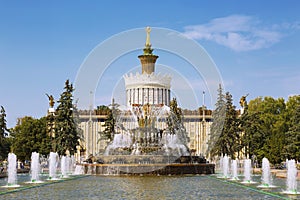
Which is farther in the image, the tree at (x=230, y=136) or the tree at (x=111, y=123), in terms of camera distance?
the tree at (x=111, y=123)

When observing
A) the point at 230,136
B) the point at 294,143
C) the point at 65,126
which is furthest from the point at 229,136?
the point at 65,126

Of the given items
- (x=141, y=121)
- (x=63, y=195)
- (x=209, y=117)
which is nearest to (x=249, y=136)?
(x=141, y=121)

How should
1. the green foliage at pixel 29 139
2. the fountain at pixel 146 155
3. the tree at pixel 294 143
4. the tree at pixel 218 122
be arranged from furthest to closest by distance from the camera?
1. the green foliage at pixel 29 139
2. the tree at pixel 218 122
3. the tree at pixel 294 143
4. the fountain at pixel 146 155

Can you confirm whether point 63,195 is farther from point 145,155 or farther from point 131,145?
point 131,145

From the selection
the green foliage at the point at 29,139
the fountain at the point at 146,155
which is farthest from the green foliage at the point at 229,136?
the green foliage at the point at 29,139

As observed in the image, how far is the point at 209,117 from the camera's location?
222ft

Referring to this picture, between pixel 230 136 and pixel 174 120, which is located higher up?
pixel 174 120

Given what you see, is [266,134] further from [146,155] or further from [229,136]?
[146,155]

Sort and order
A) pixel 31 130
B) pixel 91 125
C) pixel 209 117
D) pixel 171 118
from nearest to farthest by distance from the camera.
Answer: pixel 31 130 < pixel 171 118 < pixel 91 125 < pixel 209 117

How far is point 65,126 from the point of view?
39.5 metres

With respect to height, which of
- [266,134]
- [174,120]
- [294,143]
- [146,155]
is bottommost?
[146,155]

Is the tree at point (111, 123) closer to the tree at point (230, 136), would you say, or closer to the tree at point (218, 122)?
the tree at point (218, 122)

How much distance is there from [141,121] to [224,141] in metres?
11.8

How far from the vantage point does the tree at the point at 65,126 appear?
39.2 metres
